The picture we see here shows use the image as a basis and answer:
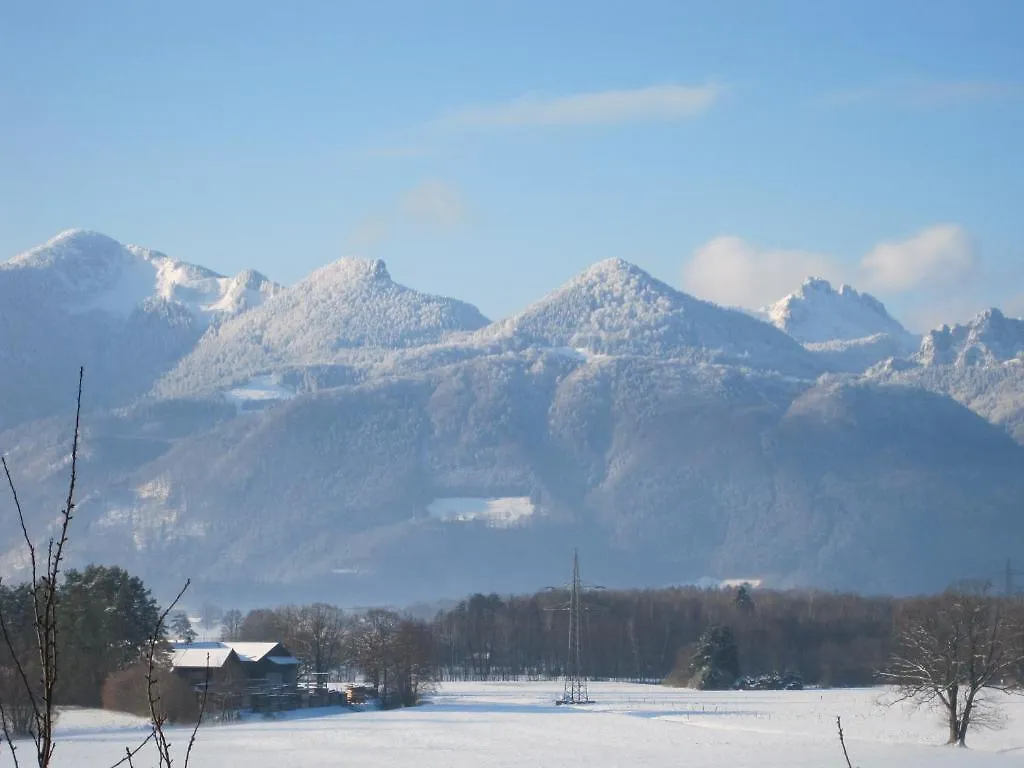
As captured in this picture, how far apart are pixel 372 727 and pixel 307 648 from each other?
38255mm

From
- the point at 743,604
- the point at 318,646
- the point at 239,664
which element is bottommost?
the point at 239,664

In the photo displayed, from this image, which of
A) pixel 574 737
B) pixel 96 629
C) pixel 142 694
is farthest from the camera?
pixel 96 629

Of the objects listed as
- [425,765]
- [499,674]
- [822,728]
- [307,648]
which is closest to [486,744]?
[425,765]

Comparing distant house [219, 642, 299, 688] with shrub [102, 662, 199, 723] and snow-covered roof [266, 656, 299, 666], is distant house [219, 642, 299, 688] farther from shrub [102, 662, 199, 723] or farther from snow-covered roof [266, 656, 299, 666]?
shrub [102, 662, 199, 723]

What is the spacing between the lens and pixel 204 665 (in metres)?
82.4

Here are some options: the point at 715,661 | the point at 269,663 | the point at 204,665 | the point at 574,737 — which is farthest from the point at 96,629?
the point at 715,661

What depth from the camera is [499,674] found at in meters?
128

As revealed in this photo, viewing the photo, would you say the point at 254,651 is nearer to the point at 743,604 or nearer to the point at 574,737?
the point at 574,737

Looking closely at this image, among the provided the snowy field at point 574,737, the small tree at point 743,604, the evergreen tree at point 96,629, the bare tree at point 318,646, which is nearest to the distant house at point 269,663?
the bare tree at point 318,646

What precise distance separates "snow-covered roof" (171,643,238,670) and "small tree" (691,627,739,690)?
3402cm

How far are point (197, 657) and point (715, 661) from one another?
123 ft

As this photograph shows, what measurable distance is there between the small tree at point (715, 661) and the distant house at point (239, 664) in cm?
2821

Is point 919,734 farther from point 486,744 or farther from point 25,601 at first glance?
point 25,601

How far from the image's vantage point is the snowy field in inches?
1928
